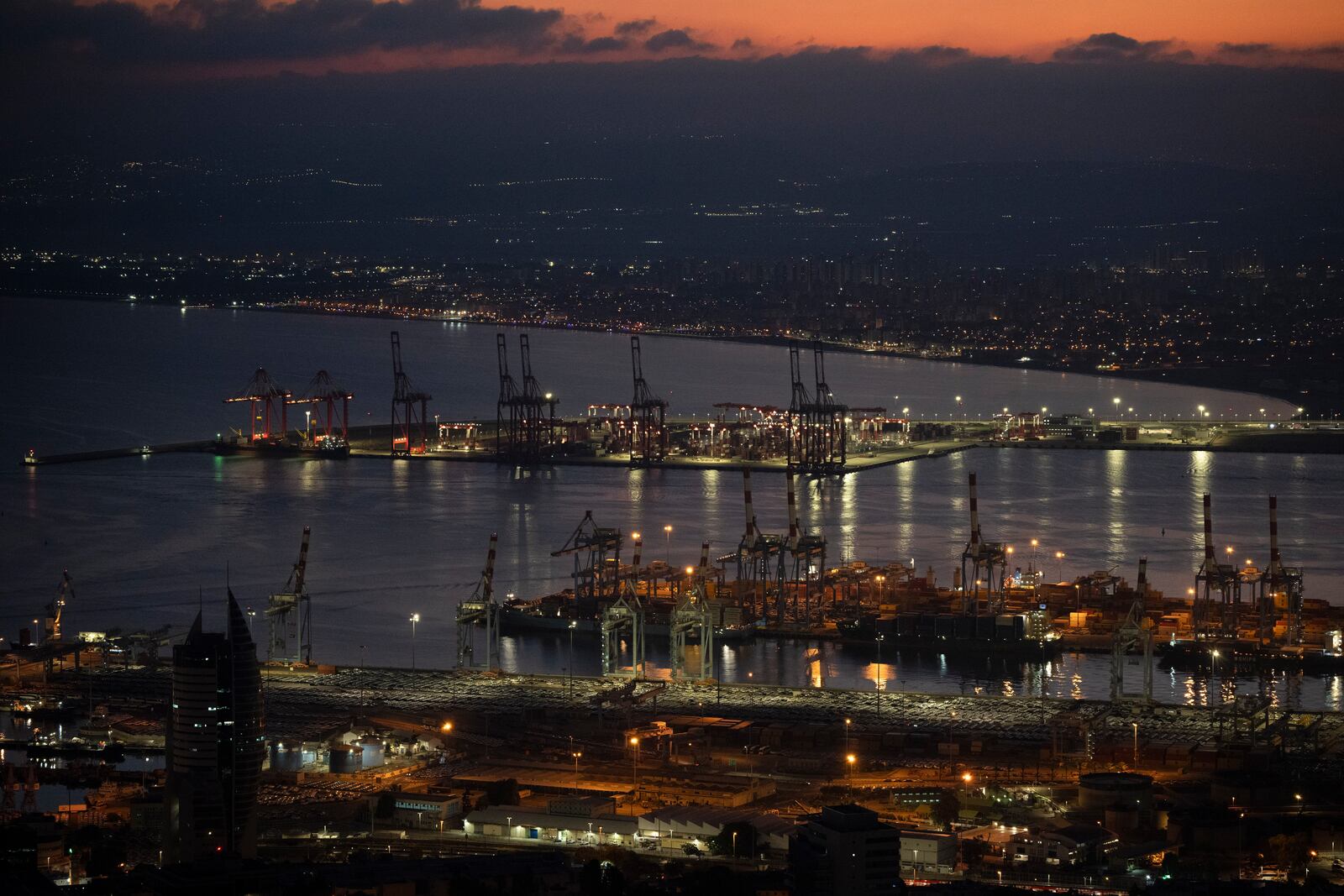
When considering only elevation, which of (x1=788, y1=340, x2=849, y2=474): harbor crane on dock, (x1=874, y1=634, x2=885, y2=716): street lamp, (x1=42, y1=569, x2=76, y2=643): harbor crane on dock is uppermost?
(x1=788, y1=340, x2=849, y2=474): harbor crane on dock

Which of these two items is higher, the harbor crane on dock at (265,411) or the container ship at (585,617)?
the harbor crane on dock at (265,411)

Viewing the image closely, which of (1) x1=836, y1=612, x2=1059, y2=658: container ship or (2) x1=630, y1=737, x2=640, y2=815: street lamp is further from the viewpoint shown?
(1) x1=836, y1=612, x2=1059, y2=658: container ship

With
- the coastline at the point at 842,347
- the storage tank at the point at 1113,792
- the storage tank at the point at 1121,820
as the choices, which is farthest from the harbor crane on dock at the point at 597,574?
the coastline at the point at 842,347

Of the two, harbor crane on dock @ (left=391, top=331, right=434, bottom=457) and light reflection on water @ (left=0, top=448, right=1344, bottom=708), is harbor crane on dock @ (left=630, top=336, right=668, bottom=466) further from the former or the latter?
harbor crane on dock @ (left=391, top=331, right=434, bottom=457)

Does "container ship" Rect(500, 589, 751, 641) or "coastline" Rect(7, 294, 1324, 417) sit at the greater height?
"coastline" Rect(7, 294, 1324, 417)

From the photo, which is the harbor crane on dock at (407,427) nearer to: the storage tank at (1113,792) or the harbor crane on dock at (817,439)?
the harbor crane on dock at (817,439)

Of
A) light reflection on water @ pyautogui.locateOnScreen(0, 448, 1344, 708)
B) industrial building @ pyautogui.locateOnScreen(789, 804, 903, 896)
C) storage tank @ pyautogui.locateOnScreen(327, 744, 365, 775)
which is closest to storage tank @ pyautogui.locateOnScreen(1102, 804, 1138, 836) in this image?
industrial building @ pyautogui.locateOnScreen(789, 804, 903, 896)

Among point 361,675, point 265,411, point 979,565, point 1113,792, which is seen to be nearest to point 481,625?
point 361,675
